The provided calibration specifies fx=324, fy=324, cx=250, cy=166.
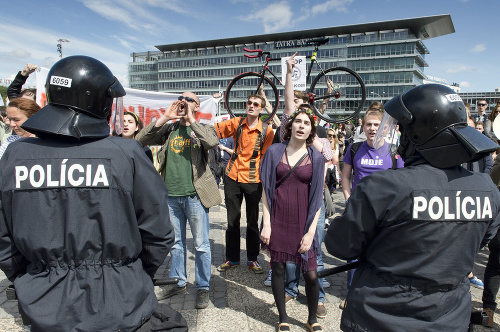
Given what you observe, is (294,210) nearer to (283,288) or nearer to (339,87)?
(283,288)

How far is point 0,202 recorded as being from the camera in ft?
5.11

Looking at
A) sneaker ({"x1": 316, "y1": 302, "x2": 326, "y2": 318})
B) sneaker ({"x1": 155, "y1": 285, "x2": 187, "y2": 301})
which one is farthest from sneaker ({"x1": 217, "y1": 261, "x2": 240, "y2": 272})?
sneaker ({"x1": 316, "y1": 302, "x2": 326, "y2": 318})

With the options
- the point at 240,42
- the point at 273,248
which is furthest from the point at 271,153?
the point at 240,42

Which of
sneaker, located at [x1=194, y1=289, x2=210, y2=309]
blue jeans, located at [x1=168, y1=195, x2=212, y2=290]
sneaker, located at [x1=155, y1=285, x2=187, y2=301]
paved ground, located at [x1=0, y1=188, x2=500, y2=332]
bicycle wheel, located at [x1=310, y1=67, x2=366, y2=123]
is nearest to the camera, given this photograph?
paved ground, located at [x1=0, y1=188, x2=500, y2=332]

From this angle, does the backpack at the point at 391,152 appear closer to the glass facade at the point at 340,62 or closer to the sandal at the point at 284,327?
the sandal at the point at 284,327

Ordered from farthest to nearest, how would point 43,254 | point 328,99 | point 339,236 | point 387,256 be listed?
1. point 328,99
2. point 339,236
3. point 387,256
4. point 43,254

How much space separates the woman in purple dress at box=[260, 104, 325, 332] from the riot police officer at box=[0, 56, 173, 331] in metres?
1.68

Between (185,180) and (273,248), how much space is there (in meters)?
1.26

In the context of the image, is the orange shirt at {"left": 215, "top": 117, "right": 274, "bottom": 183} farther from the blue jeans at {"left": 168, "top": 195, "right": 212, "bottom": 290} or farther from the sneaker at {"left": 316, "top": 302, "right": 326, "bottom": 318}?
the sneaker at {"left": 316, "top": 302, "right": 326, "bottom": 318}

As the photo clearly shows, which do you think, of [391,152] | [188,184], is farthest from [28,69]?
[391,152]

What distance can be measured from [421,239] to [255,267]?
10.6 ft

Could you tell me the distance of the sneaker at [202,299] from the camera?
3.52 m

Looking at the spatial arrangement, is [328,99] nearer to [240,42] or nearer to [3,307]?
[3,307]

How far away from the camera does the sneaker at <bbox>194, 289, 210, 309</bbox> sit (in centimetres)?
352
